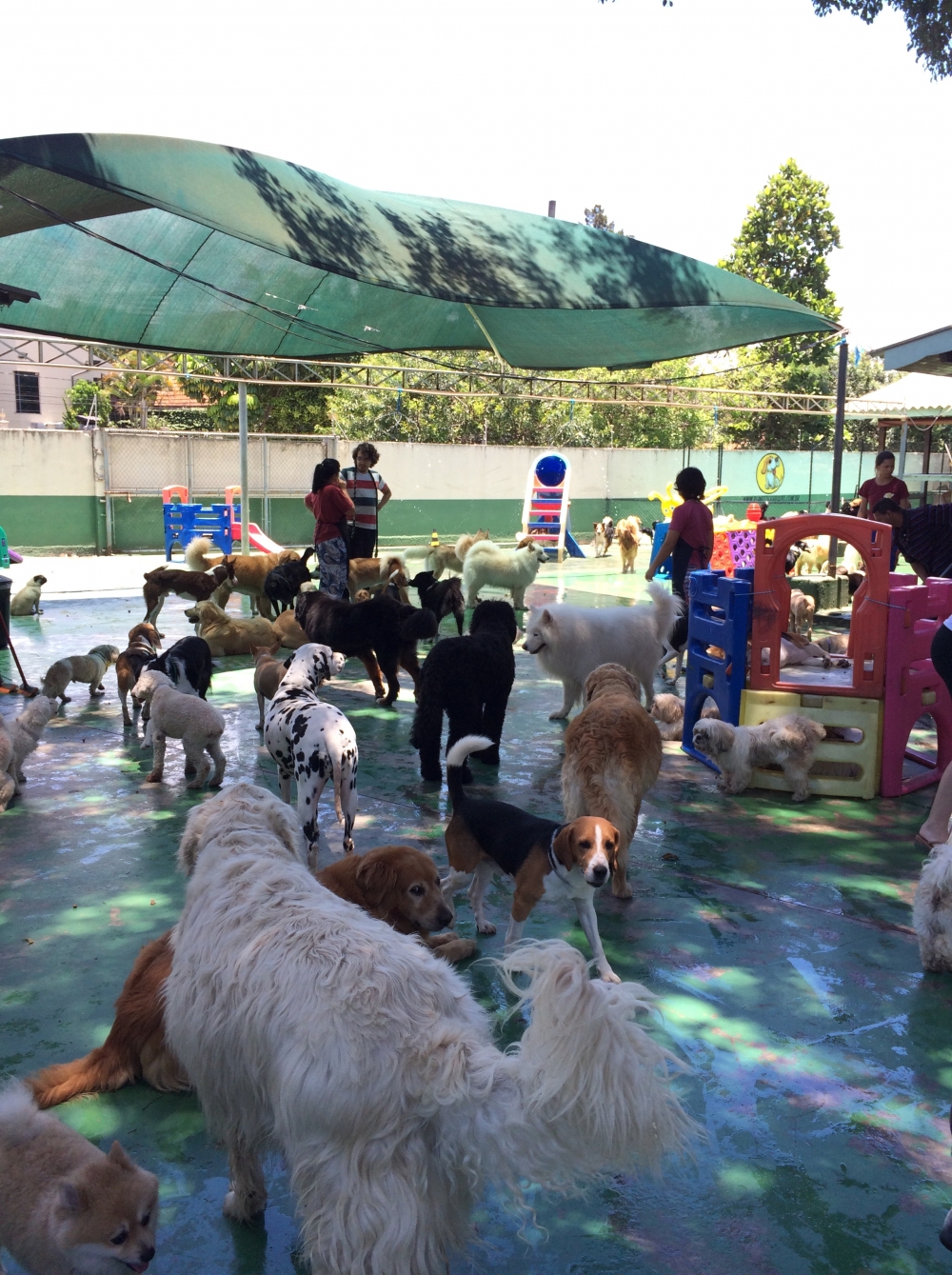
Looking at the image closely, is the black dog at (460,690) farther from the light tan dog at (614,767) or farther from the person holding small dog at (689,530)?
the person holding small dog at (689,530)

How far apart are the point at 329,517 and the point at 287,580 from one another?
1233 mm

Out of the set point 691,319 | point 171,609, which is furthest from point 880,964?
point 171,609

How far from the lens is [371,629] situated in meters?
7.60

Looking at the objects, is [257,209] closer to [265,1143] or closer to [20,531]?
[265,1143]

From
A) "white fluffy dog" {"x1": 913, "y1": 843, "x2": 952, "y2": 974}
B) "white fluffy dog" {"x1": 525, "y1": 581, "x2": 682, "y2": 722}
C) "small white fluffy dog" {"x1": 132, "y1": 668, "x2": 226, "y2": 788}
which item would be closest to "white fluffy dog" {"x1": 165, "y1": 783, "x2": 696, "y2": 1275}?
"white fluffy dog" {"x1": 913, "y1": 843, "x2": 952, "y2": 974}

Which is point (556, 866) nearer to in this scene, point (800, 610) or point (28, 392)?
point (800, 610)

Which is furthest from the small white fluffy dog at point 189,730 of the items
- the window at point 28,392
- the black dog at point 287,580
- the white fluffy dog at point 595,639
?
the window at point 28,392

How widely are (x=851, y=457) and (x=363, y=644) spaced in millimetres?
24162

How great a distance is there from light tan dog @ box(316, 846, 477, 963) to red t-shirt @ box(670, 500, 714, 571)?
16.7 ft

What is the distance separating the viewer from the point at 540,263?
756 centimetres

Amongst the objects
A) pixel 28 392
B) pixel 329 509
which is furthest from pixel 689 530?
pixel 28 392

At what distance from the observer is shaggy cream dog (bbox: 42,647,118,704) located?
7.27 metres

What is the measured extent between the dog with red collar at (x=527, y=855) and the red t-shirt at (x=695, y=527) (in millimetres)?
4147

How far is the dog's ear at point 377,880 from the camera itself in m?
3.35
